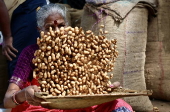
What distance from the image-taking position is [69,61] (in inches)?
62.0

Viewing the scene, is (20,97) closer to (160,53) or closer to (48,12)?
(48,12)

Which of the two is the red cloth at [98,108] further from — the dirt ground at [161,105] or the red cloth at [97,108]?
the dirt ground at [161,105]

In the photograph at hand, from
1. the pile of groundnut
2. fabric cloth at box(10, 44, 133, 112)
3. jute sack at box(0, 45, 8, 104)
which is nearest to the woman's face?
fabric cloth at box(10, 44, 133, 112)

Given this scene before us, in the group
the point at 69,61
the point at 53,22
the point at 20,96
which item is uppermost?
the point at 53,22

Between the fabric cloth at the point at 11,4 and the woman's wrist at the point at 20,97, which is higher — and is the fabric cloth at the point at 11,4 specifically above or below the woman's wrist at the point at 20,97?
above

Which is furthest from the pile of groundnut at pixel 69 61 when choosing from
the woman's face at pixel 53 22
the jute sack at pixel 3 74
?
the jute sack at pixel 3 74

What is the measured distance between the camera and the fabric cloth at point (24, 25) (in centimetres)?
253

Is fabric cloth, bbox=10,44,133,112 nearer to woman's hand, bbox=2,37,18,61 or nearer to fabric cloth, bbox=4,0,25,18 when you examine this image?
woman's hand, bbox=2,37,18,61

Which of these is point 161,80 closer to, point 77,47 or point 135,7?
point 135,7

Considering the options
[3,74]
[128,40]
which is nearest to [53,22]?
[128,40]

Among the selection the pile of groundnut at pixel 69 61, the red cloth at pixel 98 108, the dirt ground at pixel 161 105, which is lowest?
the dirt ground at pixel 161 105

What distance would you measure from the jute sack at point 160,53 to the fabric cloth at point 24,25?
1052 millimetres

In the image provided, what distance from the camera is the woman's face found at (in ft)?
6.09

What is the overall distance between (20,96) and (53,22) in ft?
1.62
